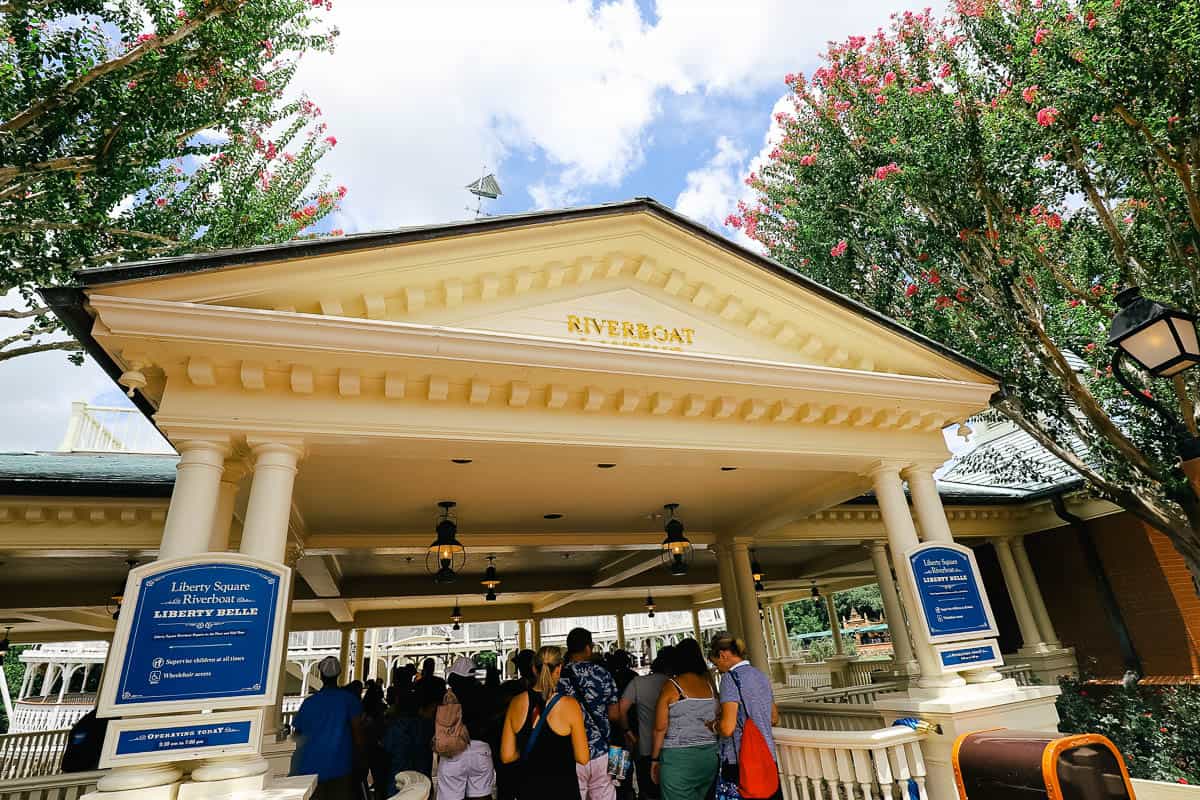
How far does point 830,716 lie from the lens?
742 centimetres

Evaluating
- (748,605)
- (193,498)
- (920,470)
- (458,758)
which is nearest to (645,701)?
(458,758)

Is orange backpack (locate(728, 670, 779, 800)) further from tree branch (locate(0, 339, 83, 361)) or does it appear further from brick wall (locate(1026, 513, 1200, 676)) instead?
brick wall (locate(1026, 513, 1200, 676))

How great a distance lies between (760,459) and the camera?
6449 millimetres

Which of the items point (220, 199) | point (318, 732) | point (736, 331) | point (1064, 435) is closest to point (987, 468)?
point (1064, 435)

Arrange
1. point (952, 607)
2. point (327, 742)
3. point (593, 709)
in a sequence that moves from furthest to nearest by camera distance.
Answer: point (952, 607)
point (327, 742)
point (593, 709)

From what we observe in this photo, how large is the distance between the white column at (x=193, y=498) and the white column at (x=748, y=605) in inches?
313

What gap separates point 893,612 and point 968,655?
6.83 metres

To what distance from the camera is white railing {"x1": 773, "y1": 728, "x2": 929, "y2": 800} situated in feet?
16.0

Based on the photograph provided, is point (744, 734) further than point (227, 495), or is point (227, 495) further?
A: point (227, 495)

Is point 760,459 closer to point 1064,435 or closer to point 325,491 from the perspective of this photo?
point 325,491

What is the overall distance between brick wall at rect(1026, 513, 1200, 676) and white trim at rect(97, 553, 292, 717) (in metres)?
13.7

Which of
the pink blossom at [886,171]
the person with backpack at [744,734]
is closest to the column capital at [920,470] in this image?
the person with backpack at [744,734]

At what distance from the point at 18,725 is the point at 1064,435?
3526 cm

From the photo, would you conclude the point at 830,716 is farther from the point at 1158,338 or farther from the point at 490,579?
the point at 490,579
